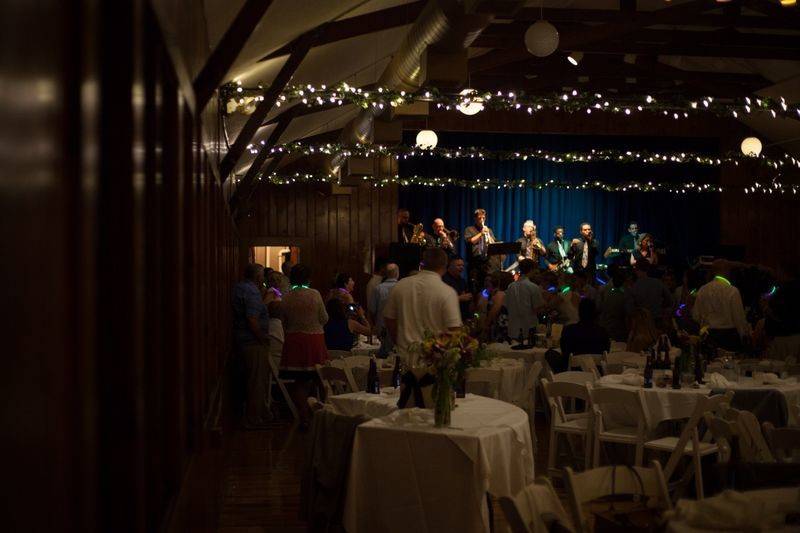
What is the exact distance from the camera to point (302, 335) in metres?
9.45

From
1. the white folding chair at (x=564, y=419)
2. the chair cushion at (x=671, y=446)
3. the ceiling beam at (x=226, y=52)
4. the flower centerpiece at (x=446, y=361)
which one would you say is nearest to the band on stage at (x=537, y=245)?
A: the white folding chair at (x=564, y=419)

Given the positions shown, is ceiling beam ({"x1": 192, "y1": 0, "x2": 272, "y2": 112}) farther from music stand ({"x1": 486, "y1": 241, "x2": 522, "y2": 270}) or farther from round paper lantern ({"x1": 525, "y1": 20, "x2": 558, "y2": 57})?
music stand ({"x1": 486, "y1": 241, "x2": 522, "y2": 270})

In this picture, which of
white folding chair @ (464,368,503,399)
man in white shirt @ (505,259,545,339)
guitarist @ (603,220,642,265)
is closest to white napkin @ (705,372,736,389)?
white folding chair @ (464,368,503,399)

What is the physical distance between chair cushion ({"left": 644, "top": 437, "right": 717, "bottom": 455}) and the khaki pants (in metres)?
4.55

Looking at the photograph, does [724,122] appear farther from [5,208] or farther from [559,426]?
[5,208]

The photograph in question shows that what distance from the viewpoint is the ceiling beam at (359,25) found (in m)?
9.46

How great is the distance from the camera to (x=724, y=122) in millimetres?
22484

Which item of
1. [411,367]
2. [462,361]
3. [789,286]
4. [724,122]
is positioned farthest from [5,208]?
[724,122]

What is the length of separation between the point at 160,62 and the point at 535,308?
855cm

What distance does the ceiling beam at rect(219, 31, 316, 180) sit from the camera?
8672mm

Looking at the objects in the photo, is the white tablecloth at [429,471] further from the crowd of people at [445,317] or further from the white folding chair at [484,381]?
the white folding chair at [484,381]

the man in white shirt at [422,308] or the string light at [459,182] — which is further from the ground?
the string light at [459,182]

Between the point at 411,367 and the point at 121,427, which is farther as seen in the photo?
the point at 411,367

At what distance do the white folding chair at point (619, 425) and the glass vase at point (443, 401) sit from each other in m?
1.76
